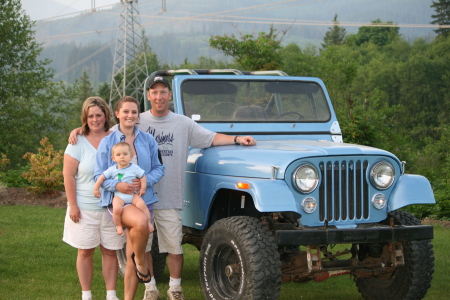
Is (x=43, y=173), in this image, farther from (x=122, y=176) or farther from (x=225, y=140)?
(x=122, y=176)

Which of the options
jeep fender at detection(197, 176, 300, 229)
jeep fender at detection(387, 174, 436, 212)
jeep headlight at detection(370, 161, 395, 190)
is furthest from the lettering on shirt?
jeep fender at detection(387, 174, 436, 212)

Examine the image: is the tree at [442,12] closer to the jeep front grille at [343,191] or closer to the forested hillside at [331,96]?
the forested hillside at [331,96]

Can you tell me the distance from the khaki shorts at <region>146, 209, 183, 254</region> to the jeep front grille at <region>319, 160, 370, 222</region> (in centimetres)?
133

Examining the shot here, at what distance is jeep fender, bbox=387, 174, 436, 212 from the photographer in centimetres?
493

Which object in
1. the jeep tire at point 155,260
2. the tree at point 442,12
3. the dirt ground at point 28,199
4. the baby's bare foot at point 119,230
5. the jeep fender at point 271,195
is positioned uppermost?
the tree at point 442,12

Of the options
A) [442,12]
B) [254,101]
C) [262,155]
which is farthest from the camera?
[442,12]

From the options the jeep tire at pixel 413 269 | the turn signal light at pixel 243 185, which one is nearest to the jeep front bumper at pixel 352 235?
the jeep tire at pixel 413 269

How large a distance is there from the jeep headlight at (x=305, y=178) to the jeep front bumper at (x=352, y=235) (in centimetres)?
37

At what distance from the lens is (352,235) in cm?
452

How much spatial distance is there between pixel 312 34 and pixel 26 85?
16710 centimetres

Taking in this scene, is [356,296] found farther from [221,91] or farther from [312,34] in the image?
[312,34]

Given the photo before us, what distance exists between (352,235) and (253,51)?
12594mm

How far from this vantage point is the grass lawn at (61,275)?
5973 millimetres

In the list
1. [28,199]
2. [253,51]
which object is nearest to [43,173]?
[28,199]
